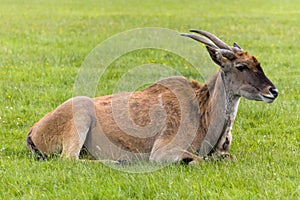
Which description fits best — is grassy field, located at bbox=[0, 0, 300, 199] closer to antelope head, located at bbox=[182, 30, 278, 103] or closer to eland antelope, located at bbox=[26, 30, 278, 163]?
eland antelope, located at bbox=[26, 30, 278, 163]

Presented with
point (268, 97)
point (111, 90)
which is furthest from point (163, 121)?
point (111, 90)

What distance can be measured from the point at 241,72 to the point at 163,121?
51.2 inches

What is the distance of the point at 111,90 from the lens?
41.1ft

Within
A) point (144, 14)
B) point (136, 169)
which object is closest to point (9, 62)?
point (136, 169)

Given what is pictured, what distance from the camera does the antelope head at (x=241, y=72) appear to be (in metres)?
8.21

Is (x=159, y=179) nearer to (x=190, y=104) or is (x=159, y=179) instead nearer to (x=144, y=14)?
(x=190, y=104)

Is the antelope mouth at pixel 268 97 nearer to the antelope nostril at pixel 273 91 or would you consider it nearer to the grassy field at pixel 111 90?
the antelope nostril at pixel 273 91

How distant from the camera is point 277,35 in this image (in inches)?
832

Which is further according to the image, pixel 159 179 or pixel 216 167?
pixel 216 167

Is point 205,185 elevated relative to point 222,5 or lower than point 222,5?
elevated

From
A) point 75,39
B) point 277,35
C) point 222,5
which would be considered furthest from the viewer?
point 222,5

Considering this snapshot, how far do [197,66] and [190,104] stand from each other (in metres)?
5.81

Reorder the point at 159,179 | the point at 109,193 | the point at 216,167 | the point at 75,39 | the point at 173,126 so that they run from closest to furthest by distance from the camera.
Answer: the point at 109,193
the point at 159,179
the point at 216,167
the point at 173,126
the point at 75,39

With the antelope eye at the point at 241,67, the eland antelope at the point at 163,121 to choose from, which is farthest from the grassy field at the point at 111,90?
the antelope eye at the point at 241,67
